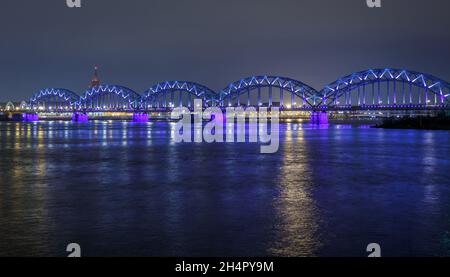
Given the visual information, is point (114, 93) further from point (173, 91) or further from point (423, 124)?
point (423, 124)

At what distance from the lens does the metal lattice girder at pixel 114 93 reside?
572 ft

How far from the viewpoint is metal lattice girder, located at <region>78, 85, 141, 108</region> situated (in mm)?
174375

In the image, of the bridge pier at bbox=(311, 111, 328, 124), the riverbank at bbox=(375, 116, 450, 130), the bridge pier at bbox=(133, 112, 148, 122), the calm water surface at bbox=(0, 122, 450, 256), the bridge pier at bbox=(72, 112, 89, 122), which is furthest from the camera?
the bridge pier at bbox=(72, 112, 89, 122)

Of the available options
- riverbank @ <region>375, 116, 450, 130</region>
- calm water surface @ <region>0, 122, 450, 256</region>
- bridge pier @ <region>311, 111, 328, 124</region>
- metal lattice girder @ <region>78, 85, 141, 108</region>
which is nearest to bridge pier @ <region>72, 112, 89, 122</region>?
metal lattice girder @ <region>78, 85, 141, 108</region>

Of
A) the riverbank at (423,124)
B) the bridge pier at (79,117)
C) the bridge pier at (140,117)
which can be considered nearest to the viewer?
the riverbank at (423,124)

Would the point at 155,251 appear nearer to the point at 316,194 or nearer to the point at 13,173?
the point at 316,194

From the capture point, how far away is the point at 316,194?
12.5 meters

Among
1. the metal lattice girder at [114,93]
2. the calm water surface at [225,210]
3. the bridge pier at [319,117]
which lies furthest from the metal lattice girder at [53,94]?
the calm water surface at [225,210]

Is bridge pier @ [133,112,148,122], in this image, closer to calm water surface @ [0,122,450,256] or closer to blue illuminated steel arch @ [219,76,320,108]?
blue illuminated steel arch @ [219,76,320,108]

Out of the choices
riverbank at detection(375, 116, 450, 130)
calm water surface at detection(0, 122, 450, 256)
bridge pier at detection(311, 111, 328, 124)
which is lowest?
calm water surface at detection(0, 122, 450, 256)

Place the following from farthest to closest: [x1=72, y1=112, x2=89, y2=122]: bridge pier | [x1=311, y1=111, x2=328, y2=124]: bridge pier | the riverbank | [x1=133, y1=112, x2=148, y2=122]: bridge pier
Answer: [x1=72, y1=112, x2=89, y2=122]: bridge pier, [x1=133, y1=112, x2=148, y2=122]: bridge pier, [x1=311, y1=111, x2=328, y2=124]: bridge pier, the riverbank

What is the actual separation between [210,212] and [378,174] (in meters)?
8.47

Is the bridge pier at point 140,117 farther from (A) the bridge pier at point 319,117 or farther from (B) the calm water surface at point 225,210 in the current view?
(B) the calm water surface at point 225,210
